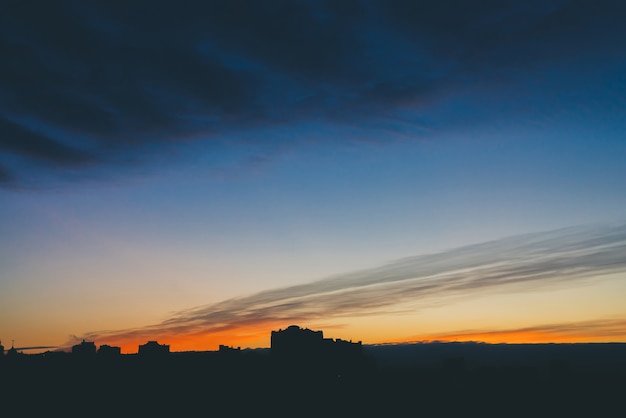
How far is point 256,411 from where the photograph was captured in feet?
437

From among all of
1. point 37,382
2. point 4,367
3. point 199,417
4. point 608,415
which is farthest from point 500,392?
point 4,367

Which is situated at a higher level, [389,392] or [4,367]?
[4,367]

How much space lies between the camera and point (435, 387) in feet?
492

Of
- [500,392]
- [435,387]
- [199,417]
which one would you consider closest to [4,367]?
[199,417]

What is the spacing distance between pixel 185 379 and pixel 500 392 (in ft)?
305

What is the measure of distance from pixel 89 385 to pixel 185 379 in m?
27.6

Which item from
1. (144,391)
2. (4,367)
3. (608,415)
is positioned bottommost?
(608,415)

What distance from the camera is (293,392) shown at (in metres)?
154

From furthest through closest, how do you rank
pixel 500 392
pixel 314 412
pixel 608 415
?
pixel 500 392 → pixel 314 412 → pixel 608 415

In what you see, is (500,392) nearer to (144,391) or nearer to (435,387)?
(435,387)

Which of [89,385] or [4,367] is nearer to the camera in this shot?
[89,385]

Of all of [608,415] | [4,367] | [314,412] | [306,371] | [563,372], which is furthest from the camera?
[306,371]

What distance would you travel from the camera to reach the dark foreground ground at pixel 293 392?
131 m

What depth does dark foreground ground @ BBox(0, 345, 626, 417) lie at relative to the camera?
13138cm
